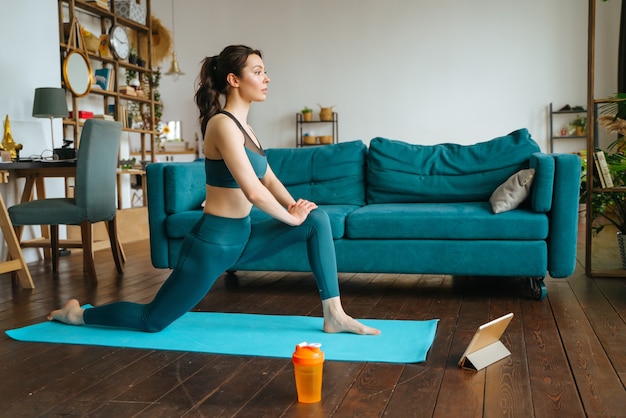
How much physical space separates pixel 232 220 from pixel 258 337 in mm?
473

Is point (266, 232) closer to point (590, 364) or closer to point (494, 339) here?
point (494, 339)

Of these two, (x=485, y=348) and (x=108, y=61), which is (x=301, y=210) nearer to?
(x=485, y=348)

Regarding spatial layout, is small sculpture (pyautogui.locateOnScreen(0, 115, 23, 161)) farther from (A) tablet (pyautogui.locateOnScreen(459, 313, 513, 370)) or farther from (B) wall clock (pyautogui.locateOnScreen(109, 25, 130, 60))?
(A) tablet (pyautogui.locateOnScreen(459, 313, 513, 370))

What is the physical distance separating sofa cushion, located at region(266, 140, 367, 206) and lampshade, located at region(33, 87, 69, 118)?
1.61 m

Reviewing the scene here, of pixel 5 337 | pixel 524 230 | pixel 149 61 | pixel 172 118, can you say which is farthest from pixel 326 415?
pixel 172 118

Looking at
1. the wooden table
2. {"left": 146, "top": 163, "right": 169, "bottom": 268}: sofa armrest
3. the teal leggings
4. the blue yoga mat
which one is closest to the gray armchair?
the wooden table

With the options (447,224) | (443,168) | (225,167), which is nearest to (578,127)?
(443,168)

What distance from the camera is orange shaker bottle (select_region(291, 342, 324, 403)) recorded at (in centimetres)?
177

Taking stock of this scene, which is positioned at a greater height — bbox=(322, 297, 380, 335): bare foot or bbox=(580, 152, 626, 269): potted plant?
bbox=(580, 152, 626, 269): potted plant

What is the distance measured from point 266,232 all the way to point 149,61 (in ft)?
16.4

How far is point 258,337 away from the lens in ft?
8.21

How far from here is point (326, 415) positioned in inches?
67.6

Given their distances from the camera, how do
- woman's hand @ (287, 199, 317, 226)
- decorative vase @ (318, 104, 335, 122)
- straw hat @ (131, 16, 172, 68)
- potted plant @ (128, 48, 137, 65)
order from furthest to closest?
1. decorative vase @ (318, 104, 335, 122)
2. straw hat @ (131, 16, 172, 68)
3. potted plant @ (128, 48, 137, 65)
4. woman's hand @ (287, 199, 317, 226)

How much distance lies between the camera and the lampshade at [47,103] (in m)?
4.59
